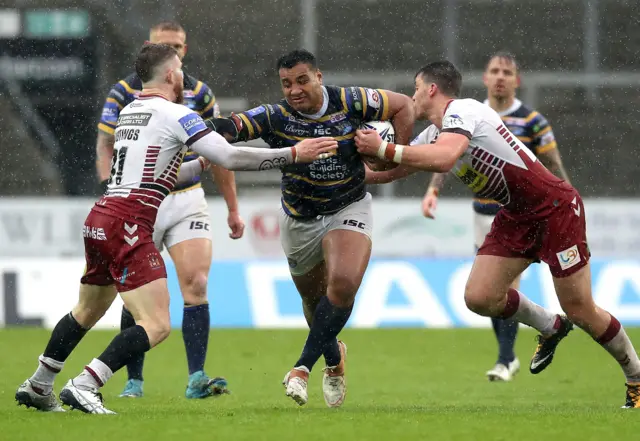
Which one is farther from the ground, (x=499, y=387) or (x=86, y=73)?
(x=86, y=73)

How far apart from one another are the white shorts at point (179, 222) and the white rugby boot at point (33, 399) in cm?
190

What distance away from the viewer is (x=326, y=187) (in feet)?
25.2

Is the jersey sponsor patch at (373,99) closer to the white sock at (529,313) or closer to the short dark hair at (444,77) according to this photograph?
the short dark hair at (444,77)

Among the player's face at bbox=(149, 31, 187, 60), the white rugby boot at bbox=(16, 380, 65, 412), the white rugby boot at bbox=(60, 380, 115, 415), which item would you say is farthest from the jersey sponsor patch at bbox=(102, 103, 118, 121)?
the white rugby boot at bbox=(60, 380, 115, 415)

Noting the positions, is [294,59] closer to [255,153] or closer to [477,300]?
[255,153]

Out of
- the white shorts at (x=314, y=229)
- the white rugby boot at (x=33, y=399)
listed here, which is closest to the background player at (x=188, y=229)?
the white shorts at (x=314, y=229)

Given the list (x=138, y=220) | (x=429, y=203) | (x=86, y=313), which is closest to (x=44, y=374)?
(x=86, y=313)

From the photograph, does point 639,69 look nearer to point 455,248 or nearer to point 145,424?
point 455,248

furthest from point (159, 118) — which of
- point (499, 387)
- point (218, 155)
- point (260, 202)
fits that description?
point (260, 202)

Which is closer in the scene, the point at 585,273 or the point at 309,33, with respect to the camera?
the point at 585,273

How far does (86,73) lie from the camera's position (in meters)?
18.1

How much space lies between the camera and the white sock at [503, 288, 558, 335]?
26.0 feet

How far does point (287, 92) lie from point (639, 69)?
13.0 metres

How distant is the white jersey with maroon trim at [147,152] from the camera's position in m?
6.78
